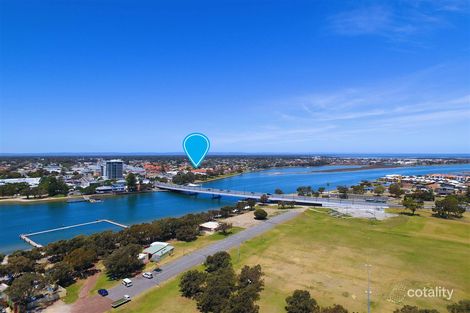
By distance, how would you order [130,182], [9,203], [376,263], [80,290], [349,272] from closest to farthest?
[80,290] < [349,272] < [376,263] < [9,203] < [130,182]

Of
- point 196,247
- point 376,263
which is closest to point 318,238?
point 376,263

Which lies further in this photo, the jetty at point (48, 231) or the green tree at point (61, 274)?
the jetty at point (48, 231)

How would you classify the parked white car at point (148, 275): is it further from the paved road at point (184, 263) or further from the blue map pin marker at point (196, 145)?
the blue map pin marker at point (196, 145)

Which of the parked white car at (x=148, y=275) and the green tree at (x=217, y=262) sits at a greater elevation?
the green tree at (x=217, y=262)

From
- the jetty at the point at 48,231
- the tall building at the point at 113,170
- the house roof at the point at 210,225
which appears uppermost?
the tall building at the point at 113,170

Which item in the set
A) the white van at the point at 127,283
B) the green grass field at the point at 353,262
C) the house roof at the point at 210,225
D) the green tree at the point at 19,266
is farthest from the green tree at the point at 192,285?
the house roof at the point at 210,225

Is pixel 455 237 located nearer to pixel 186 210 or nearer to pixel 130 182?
pixel 186 210

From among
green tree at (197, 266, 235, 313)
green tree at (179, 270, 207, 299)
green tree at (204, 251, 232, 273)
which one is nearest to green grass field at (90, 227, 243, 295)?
green tree at (204, 251, 232, 273)
